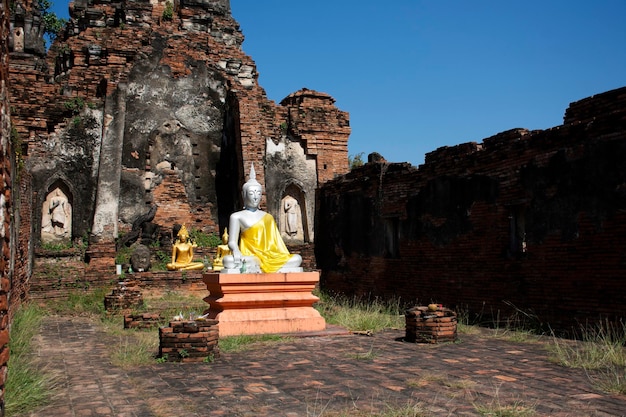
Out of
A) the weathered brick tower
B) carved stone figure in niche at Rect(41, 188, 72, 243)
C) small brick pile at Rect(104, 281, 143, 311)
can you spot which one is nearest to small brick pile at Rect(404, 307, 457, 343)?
small brick pile at Rect(104, 281, 143, 311)

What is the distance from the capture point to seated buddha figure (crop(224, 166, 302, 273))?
934cm

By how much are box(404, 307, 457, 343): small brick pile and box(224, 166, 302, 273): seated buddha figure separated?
215 cm

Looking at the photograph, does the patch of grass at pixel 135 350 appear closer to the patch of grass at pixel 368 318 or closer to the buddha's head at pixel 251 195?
the buddha's head at pixel 251 195

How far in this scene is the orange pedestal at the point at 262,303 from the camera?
882 centimetres

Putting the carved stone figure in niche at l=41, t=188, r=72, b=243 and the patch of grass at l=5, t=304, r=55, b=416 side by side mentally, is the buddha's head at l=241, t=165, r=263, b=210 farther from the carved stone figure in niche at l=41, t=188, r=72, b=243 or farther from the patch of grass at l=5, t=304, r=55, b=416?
the carved stone figure in niche at l=41, t=188, r=72, b=243

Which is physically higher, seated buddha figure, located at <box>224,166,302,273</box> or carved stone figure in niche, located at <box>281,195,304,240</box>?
carved stone figure in niche, located at <box>281,195,304,240</box>

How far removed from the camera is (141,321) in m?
10.3

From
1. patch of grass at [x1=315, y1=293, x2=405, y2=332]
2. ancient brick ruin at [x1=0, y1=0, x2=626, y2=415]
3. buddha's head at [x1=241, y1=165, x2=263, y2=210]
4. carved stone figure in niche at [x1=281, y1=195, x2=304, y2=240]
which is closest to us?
ancient brick ruin at [x1=0, y1=0, x2=626, y2=415]

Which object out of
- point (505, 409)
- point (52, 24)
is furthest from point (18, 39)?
point (505, 409)

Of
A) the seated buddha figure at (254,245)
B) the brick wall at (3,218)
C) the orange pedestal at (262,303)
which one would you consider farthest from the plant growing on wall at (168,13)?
the brick wall at (3,218)

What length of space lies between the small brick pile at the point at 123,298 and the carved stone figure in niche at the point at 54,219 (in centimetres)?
466

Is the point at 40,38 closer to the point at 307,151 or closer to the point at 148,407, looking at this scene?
the point at 307,151

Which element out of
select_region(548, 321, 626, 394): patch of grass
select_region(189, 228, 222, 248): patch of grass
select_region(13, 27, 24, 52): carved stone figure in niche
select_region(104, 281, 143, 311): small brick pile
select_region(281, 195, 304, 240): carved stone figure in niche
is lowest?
select_region(548, 321, 626, 394): patch of grass

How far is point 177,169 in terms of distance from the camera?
17984 mm
